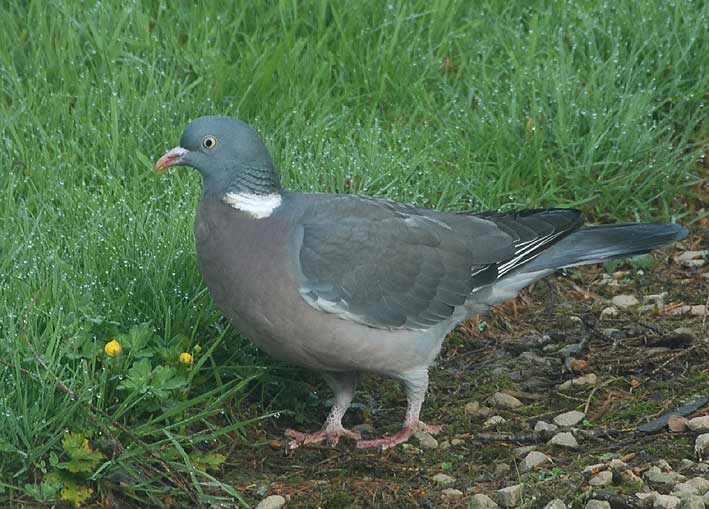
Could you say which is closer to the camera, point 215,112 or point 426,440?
point 426,440

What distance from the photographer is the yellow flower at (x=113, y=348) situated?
3992 mm

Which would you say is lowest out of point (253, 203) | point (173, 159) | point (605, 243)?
point (605, 243)

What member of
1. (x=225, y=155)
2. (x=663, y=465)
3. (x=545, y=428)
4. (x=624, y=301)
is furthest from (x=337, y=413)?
(x=624, y=301)

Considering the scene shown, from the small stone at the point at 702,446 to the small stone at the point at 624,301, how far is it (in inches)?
48.8

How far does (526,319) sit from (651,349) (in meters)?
0.58

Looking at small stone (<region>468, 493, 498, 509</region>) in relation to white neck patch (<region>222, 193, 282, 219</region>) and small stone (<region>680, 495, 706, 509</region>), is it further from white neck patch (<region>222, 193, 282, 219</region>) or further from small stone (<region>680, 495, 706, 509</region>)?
white neck patch (<region>222, 193, 282, 219</region>)

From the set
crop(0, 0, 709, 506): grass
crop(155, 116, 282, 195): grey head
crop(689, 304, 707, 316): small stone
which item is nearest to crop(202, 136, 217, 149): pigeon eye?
crop(155, 116, 282, 195): grey head

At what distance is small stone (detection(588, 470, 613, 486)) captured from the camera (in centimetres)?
382

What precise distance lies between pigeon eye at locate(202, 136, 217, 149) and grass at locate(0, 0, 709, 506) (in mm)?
491

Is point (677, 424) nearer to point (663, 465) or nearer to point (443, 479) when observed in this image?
point (663, 465)

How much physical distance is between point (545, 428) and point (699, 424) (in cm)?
49

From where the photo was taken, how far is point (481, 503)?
3.77m

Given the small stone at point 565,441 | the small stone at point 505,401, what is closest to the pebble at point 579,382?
the small stone at point 505,401

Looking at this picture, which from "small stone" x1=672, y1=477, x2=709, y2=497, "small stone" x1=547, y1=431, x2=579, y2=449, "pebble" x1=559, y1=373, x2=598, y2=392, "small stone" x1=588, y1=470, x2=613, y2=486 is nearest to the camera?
"small stone" x1=672, y1=477, x2=709, y2=497
